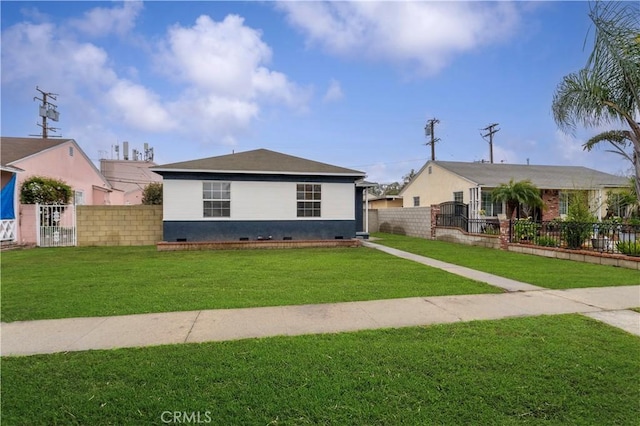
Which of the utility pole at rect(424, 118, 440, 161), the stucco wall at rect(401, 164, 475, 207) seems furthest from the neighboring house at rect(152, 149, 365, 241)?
the utility pole at rect(424, 118, 440, 161)

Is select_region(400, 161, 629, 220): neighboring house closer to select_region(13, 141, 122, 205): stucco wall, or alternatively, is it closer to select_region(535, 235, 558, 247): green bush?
select_region(535, 235, 558, 247): green bush

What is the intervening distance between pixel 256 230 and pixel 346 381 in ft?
39.4

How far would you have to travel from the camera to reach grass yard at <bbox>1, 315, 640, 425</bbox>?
2660 mm

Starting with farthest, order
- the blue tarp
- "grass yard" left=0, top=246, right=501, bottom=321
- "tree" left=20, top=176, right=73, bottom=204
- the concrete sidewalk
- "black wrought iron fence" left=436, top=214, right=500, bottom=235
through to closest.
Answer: "black wrought iron fence" left=436, top=214, right=500, bottom=235
"tree" left=20, top=176, right=73, bottom=204
the blue tarp
"grass yard" left=0, top=246, right=501, bottom=321
the concrete sidewalk

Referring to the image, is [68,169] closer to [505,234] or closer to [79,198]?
[79,198]

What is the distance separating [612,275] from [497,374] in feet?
24.3

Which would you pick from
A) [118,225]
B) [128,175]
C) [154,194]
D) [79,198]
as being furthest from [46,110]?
[118,225]

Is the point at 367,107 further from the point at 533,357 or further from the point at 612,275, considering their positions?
the point at 533,357

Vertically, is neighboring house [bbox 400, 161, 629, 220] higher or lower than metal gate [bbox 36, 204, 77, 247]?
higher

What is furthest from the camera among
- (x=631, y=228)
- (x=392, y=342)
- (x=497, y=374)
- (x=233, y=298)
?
(x=631, y=228)

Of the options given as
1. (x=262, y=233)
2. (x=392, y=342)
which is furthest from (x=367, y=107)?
(x=392, y=342)

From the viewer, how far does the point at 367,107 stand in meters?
22.5

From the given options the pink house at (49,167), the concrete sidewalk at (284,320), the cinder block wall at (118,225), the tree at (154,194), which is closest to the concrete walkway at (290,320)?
the concrete sidewalk at (284,320)

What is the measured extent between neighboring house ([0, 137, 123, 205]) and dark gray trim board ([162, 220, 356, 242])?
27.7 feet
